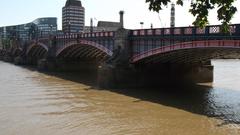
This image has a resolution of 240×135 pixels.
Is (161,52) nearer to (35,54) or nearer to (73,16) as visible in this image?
(35,54)

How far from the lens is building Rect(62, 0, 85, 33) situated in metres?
133

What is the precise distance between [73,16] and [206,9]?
132160 mm

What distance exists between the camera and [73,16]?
5340 inches

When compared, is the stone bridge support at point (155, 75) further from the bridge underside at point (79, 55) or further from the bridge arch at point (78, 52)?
the bridge underside at point (79, 55)

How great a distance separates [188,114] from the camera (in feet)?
71.9

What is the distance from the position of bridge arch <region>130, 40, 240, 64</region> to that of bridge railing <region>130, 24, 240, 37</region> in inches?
26.4

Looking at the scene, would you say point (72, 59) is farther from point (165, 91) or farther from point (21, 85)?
point (165, 91)

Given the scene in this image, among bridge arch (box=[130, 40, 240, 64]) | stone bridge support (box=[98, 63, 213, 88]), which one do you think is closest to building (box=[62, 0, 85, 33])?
stone bridge support (box=[98, 63, 213, 88])

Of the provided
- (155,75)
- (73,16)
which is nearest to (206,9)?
(155,75)

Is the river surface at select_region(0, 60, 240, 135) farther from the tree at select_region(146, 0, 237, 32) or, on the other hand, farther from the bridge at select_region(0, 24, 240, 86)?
the tree at select_region(146, 0, 237, 32)

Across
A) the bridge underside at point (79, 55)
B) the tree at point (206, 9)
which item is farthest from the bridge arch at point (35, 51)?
the tree at point (206, 9)

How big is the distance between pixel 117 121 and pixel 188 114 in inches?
176

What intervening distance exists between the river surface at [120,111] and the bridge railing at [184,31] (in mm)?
4854

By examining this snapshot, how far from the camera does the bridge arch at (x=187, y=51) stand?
942 inches
